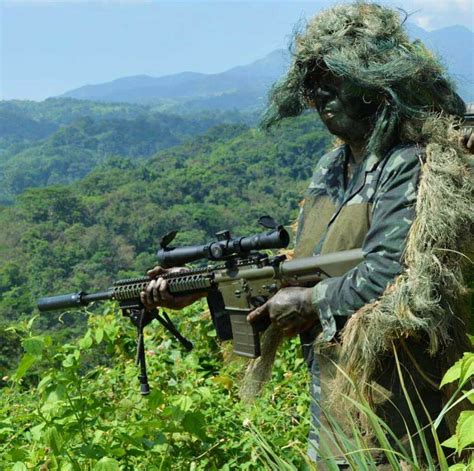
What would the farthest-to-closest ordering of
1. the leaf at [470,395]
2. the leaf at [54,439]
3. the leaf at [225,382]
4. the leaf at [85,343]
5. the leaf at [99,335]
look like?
1. the leaf at [225,382]
2. the leaf at [99,335]
3. the leaf at [85,343]
4. the leaf at [54,439]
5. the leaf at [470,395]

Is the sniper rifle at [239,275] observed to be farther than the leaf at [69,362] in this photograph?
No

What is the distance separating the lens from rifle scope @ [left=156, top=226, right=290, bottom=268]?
9.67 feet

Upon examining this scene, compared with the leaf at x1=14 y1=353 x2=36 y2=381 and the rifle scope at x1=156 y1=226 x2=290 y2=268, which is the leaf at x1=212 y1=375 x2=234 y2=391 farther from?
the leaf at x1=14 y1=353 x2=36 y2=381

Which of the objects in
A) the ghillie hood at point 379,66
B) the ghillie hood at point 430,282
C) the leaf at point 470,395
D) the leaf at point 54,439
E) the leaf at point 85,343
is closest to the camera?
the leaf at point 470,395

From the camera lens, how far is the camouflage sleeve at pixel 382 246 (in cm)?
264

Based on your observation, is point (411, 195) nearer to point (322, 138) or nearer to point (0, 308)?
point (0, 308)

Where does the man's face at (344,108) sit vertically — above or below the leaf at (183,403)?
above

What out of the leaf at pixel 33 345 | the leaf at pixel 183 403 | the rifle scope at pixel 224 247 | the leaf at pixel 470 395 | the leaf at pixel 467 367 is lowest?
the leaf at pixel 183 403

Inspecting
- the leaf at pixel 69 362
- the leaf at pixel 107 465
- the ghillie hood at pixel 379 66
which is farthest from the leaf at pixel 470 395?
the leaf at pixel 69 362

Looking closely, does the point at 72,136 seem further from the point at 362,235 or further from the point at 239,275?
the point at 362,235

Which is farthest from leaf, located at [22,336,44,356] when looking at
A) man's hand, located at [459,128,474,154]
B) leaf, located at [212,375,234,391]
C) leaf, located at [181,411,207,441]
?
leaf, located at [212,375,234,391]

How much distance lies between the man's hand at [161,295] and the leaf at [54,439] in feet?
2.08

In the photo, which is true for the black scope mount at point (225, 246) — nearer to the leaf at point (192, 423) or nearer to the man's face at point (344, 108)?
the man's face at point (344, 108)

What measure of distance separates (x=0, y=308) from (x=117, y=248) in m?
15.4
